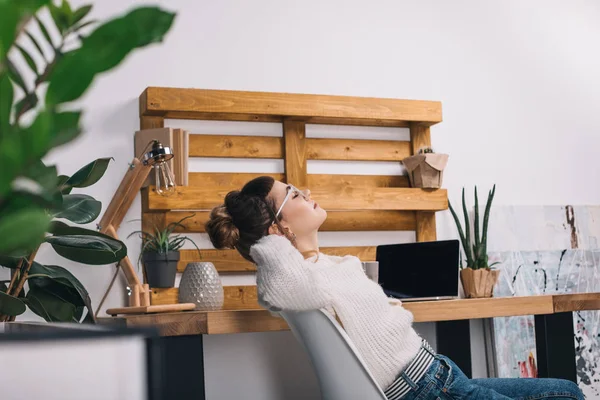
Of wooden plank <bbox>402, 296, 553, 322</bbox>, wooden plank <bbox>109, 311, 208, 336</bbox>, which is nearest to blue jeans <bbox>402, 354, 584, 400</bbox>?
wooden plank <bbox>402, 296, 553, 322</bbox>

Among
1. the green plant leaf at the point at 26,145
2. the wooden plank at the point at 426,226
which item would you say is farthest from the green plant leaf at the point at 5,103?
the wooden plank at the point at 426,226

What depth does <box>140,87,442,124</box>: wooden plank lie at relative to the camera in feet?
9.23

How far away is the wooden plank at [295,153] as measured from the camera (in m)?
3.03

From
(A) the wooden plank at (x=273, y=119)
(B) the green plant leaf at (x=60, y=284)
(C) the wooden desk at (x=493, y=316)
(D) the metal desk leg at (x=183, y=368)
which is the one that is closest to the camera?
(D) the metal desk leg at (x=183, y=368)

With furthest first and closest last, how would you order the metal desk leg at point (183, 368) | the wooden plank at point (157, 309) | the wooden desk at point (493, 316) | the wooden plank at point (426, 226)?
the wooden plank at point (426, 226)
the wooden plank at point (157, 309)
the wooden desk at point (493, 316)
the metal desk leg at point (183, 368)

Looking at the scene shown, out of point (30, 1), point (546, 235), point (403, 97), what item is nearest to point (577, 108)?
point (546, 235)

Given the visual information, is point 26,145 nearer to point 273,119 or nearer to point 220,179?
point 220,179

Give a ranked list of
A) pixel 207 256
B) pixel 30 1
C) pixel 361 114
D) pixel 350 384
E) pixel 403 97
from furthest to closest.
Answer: pixel 403 97
pixel 361 114
pixel 207 256
pixel 350 384
pixel 30 1

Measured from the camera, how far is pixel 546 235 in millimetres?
3453

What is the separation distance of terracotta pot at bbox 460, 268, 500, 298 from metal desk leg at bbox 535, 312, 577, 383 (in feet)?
1.39

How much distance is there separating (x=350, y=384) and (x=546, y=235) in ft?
6.24

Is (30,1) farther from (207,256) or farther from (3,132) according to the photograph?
(207,256)

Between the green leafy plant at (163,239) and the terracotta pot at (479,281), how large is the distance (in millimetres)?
1099

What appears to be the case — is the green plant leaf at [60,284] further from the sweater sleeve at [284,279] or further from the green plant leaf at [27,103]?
the green plant leaf at [27,103]
